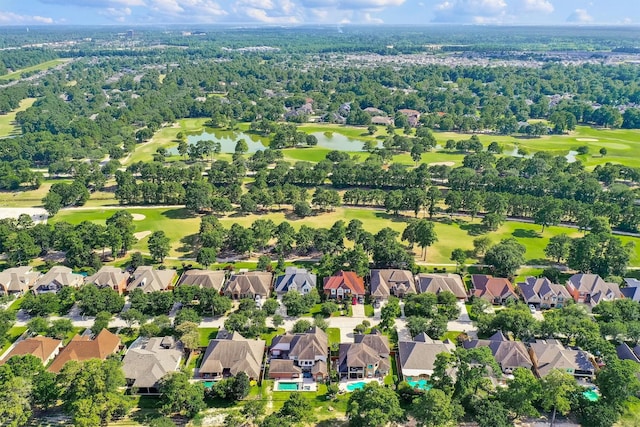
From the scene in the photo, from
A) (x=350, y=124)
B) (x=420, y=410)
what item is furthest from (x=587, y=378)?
(x=350, y=124)

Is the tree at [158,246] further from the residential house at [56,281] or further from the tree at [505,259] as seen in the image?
the tree at [505,259]

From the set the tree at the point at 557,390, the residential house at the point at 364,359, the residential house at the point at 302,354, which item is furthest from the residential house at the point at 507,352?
the residential house at the point at 302,354

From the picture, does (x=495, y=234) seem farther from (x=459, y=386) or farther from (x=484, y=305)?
(x=459, y=386)

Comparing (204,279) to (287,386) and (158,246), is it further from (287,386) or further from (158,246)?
(287,386)

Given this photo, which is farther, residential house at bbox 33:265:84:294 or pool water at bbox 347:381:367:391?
residential house at bbox 33:265:84:294

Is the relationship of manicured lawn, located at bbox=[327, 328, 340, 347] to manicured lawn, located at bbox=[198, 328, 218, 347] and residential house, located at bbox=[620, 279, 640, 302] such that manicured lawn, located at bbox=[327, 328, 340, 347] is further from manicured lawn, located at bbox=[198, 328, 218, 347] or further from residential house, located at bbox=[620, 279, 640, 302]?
residential house, located at bbox=[620, 279, 640, 302]

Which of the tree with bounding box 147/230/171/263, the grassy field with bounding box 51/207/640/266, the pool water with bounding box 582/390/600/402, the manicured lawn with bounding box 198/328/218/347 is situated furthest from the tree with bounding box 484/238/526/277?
the tree with bounding box 147/230/171/263
